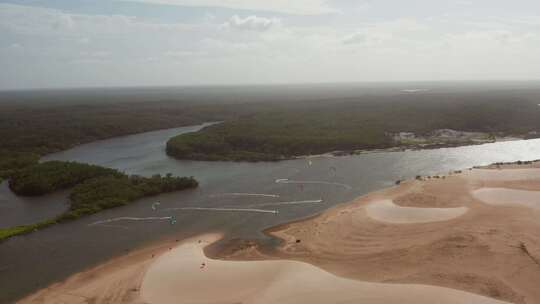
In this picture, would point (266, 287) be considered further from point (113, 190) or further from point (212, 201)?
point (113, 190)

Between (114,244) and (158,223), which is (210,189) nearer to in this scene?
(158,223)

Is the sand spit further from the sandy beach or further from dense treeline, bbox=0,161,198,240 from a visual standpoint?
dense treeline, bbox=0,161,198,240

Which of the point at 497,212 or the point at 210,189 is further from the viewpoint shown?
the point at 210,189

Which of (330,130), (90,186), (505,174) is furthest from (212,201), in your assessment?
(330,130)

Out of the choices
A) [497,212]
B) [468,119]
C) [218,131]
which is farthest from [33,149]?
[468,119]

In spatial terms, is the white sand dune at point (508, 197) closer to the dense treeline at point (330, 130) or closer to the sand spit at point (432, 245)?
the sand spit at point (432, 245)
